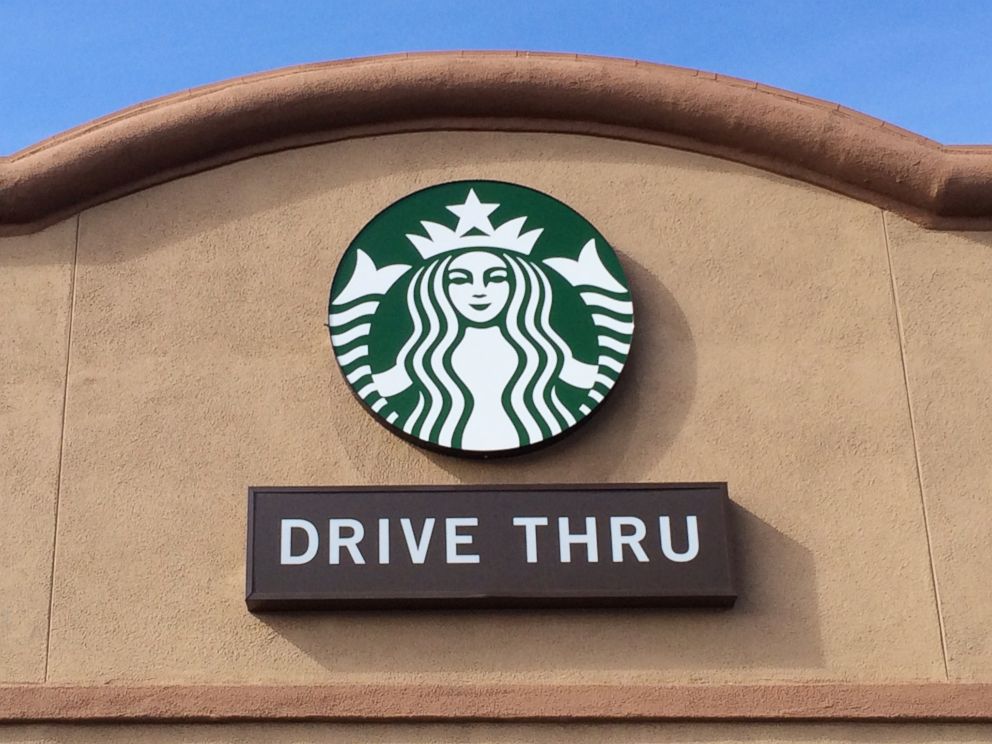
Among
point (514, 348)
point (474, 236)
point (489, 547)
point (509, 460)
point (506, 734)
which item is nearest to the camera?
point (506, 734)

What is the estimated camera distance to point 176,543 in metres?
9.45

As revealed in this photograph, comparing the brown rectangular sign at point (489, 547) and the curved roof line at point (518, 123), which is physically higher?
the curved roof line at point (518, 123)

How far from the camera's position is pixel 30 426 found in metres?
9.78

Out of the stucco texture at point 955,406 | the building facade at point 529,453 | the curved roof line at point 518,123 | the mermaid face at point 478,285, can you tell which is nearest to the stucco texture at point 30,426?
the building facade at point 529,453

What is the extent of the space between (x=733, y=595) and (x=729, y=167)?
2.92 meters

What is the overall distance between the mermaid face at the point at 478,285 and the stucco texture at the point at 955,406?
Result: 7.96ft

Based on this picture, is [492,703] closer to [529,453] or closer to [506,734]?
[506,734]

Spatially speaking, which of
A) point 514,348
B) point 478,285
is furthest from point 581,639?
point 478,285

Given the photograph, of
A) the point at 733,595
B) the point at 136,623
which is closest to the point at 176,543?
the point at 136,623

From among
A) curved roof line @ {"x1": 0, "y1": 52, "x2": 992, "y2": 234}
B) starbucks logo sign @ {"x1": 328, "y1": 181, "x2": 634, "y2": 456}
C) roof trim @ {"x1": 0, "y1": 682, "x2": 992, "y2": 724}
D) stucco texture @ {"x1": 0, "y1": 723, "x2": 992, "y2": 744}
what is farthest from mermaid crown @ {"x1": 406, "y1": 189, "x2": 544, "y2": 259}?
stucco texture @ {"x1": 0, "y1": 723, "x2": 992, "y2": 744}

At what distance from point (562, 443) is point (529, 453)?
21cm

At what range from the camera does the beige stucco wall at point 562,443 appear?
9.21 metres

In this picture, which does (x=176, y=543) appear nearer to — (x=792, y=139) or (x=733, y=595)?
(x=733, y=595)

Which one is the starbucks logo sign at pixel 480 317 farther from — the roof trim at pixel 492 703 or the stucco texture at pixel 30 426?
the stucco texture at pixel 30 426
